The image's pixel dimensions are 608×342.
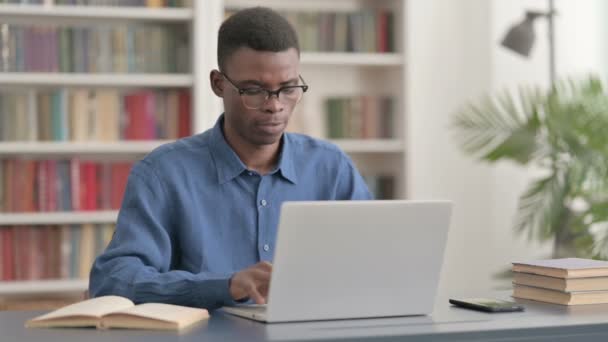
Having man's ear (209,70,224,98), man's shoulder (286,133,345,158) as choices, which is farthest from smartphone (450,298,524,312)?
man's ear (209,70,224,98)

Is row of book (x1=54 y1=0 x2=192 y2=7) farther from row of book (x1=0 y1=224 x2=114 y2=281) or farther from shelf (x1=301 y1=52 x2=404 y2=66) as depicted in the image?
row of book (x1=0 y1=224 x2=114 y2=281)

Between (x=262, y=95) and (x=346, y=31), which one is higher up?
(x=346, y=31)

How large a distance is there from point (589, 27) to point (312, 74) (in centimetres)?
139

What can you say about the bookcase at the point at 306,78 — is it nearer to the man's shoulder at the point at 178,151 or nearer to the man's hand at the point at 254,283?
the man's shoulder at the point at 178,151

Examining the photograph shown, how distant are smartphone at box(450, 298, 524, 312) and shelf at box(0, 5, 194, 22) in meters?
2.45

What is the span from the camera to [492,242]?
479cm

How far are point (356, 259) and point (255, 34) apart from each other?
0.67 metres

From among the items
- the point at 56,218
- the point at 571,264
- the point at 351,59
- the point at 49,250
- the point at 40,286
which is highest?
the point at 351,59

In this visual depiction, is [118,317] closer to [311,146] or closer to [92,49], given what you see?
[311,146]

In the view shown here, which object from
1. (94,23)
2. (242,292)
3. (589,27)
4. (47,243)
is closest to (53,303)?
(47,243)

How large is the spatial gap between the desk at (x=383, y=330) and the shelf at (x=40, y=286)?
2.27 m

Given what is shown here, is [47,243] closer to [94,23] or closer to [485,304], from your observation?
[94,23]

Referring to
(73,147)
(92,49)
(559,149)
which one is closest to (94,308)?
(73,147)

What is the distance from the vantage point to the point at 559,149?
3963 mm
